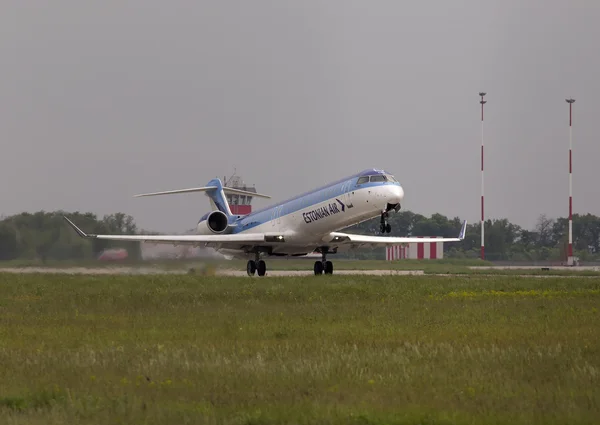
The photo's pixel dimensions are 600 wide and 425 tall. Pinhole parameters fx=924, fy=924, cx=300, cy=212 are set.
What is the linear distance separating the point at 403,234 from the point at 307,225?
7250 cm

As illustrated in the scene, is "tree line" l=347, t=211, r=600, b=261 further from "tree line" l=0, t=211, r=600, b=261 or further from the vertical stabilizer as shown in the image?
the vertical stabilizer

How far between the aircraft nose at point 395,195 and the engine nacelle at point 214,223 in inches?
483

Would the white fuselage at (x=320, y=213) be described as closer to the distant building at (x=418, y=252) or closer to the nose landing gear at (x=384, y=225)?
the nose landing gear at (x=384, y=225)

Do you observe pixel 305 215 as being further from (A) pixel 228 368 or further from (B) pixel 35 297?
(A) pixel 228 368

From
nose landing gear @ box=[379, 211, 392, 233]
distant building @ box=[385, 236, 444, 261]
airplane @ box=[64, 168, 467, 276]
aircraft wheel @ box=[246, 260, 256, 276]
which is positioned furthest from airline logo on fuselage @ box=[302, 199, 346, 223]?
distant building @ box=[385, 236, 444, 261]

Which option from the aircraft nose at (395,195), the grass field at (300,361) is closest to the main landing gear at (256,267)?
the aircraft nose at (395,195)

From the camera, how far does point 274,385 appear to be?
10.9 m

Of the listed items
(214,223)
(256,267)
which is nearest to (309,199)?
(256,267)

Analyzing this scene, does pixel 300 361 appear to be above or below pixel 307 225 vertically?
below

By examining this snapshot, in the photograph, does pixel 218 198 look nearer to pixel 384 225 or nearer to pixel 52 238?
pixel 52 238

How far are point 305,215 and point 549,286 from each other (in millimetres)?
12215

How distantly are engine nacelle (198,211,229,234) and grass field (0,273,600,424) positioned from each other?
21.8 meters

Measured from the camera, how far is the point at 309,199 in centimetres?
4009

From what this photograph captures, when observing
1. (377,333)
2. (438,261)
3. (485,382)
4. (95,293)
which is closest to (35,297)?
(95,293)
